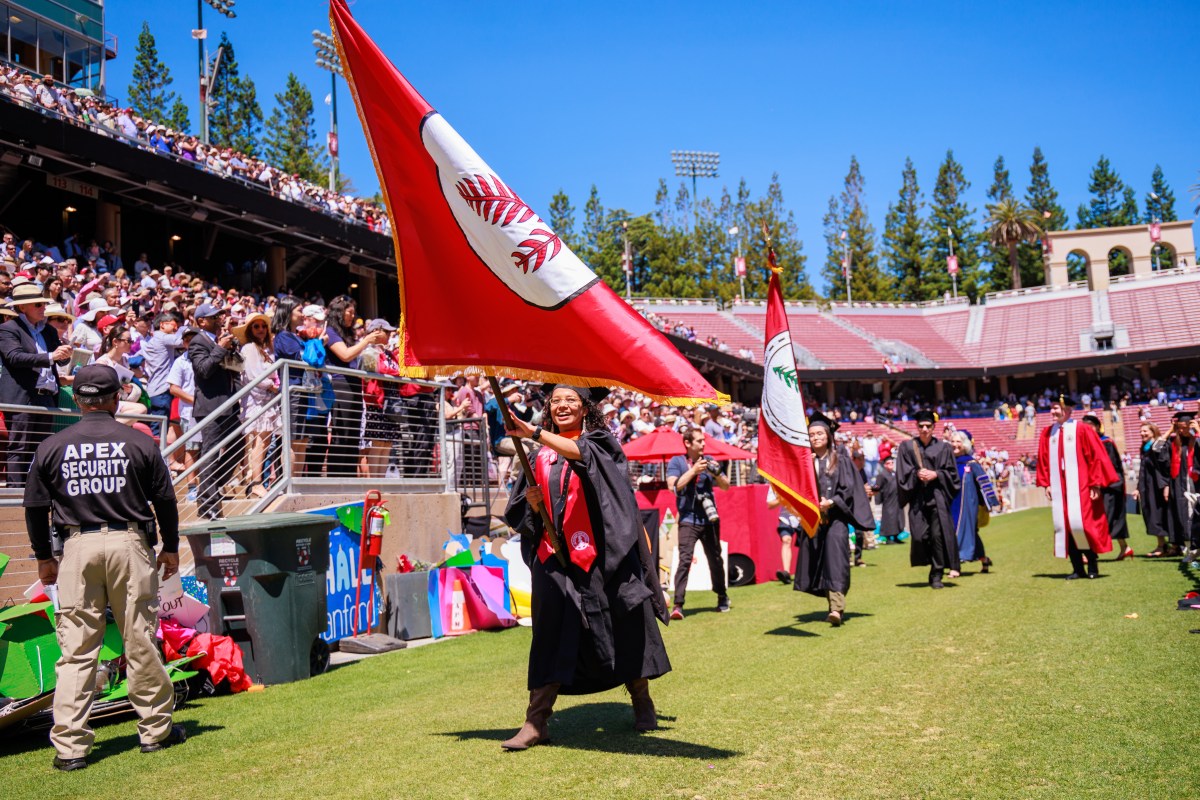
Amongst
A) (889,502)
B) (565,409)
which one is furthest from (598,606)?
(889,502)

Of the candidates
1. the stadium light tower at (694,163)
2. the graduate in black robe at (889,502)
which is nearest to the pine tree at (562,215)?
the stadium light tower at (694,163)

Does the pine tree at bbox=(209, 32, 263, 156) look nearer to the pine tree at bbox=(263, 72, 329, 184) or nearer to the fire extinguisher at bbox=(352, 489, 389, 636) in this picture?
the pine tree at bbox=(263, 72, 329, 184)

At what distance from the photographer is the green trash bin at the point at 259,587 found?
7.56 m

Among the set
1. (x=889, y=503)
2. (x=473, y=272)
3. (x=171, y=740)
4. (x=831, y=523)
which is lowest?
(x=171, y=740)

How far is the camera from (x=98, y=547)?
5316 millimetres

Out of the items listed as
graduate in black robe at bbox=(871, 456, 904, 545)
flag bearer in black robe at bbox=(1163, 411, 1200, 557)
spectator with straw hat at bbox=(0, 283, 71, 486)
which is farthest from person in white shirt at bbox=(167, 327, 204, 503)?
graduate in black robe at bbox=(871, 456, 904, 545)

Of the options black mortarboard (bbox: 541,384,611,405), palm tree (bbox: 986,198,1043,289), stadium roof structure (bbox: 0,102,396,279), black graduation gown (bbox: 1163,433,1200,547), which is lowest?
black graduation gown (bbox: 1163,433,1200,547)

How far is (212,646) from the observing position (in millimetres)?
7301

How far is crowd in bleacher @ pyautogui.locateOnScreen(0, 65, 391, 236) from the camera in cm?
1998

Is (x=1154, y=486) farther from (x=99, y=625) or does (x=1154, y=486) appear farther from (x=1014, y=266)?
(x=1014, y=266)

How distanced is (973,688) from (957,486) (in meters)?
7.08

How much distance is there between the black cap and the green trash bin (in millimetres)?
2061

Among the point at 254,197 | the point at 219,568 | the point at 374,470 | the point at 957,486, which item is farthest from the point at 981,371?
the point at 219,568

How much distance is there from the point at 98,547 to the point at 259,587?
2342 millimetres
